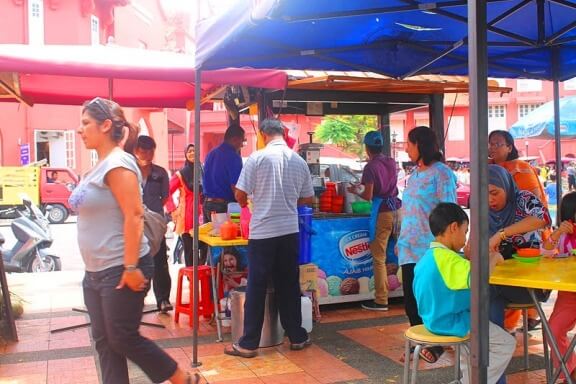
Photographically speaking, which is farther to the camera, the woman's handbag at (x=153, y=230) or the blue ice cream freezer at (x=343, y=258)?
the blue ice cream freezer at (x=343, y=258)

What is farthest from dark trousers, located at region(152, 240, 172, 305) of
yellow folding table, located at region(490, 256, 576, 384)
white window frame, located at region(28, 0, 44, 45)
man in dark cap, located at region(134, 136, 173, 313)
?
white window frame, located at region(28, 0, 44, 45)

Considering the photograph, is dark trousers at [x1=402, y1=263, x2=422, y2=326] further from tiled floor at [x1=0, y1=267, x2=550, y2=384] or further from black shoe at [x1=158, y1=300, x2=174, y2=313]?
black shoe at [x1=158, y1=300, x2=174, y2=313]

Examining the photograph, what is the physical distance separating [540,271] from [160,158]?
23.8 meters

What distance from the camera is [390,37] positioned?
5.02 meters

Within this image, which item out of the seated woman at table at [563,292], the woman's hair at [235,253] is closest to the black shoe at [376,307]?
the woman's hair at [235,253]

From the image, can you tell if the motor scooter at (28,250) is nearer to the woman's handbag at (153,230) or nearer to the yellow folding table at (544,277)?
the woman's handbag at (153,230)

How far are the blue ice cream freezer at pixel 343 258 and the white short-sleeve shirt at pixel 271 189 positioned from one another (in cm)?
131

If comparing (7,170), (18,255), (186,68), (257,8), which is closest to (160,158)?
(7,170)

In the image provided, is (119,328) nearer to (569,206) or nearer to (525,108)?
(569,206)

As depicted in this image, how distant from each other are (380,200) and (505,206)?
2.20 metres

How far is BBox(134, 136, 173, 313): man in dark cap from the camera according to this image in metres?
5.64

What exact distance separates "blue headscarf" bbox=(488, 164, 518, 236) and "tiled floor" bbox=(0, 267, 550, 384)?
113 centimetres

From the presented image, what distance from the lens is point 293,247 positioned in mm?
4484

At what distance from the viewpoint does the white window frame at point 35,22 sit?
20.3 metres
